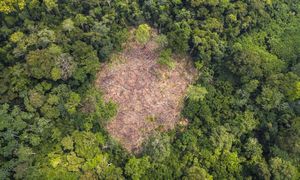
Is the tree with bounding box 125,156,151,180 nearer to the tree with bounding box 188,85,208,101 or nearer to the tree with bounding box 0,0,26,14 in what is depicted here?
the tree with bounding box 188,85,208,101

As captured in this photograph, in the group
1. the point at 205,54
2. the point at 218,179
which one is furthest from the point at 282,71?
the point at 218,179

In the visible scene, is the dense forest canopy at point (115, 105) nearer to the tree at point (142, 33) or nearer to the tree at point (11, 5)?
the tree at point (11, 5)

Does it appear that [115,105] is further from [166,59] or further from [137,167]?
[166,59]

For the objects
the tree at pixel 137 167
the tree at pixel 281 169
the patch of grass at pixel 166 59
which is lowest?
the tree at pixel 281 169

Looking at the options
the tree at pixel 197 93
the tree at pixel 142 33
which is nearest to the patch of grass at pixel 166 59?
the tree at pixel 142 33

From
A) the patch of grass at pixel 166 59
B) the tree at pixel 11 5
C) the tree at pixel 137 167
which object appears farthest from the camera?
the patch of grass at pixel 166 59

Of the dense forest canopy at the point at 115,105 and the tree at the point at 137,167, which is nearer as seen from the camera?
the tree at the point at 137,167

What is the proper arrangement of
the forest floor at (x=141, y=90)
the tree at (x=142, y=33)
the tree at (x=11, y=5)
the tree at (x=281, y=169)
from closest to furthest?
the tree at (x=281, y=169), the forest floor at (x=141, y=90), the tree at (x=11, y=5), the tree at (x=142, y=33)

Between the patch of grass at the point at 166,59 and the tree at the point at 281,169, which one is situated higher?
the patch of grass at the point at 166,59
